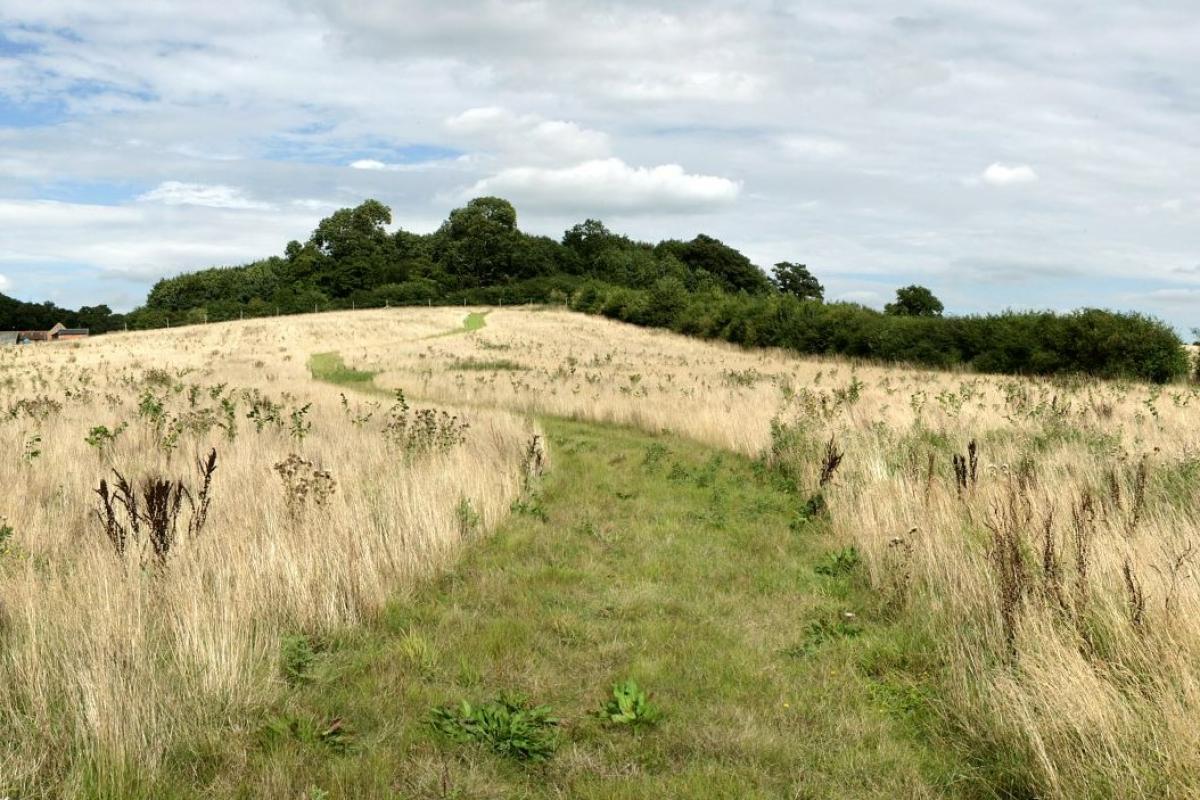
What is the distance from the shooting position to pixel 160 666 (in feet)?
15.8

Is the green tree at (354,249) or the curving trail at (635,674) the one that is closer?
the curving trail at (635,674)

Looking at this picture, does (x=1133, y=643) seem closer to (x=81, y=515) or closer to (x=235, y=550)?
(x=235, y=550)

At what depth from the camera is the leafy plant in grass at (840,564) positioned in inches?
303

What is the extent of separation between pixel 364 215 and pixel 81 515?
369 ft

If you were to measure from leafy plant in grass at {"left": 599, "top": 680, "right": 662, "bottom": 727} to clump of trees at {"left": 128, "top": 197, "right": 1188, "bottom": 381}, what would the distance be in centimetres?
3389

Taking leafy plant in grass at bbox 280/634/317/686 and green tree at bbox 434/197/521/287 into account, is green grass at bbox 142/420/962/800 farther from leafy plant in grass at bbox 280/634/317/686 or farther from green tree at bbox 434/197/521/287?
green tree at bbox 434/197/521/287

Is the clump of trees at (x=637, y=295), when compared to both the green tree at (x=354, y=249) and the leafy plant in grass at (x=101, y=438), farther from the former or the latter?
the leafy plant in grass at (x=101, y=438)

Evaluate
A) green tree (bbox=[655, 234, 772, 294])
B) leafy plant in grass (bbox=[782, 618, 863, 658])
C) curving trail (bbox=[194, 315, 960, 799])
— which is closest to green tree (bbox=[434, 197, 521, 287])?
green tree (bbox=[655, 234, 772, 294])

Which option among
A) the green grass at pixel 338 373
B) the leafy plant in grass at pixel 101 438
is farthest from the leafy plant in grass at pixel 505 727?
the green grass at pixel 338 373

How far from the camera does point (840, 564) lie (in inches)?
308

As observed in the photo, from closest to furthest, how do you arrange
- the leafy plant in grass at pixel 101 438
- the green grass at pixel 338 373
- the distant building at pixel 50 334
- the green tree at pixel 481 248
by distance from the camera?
the leafy plant in grass at pixel 101 438 → the green grass at pixel 338 373 → the distant building at pixel 50 334 → the green tree at pixel 481 248

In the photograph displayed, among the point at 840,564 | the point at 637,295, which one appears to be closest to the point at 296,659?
the point at 840,564

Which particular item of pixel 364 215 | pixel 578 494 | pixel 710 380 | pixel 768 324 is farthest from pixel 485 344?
pixel 364 215

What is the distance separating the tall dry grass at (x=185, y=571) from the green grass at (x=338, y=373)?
15223 mm
